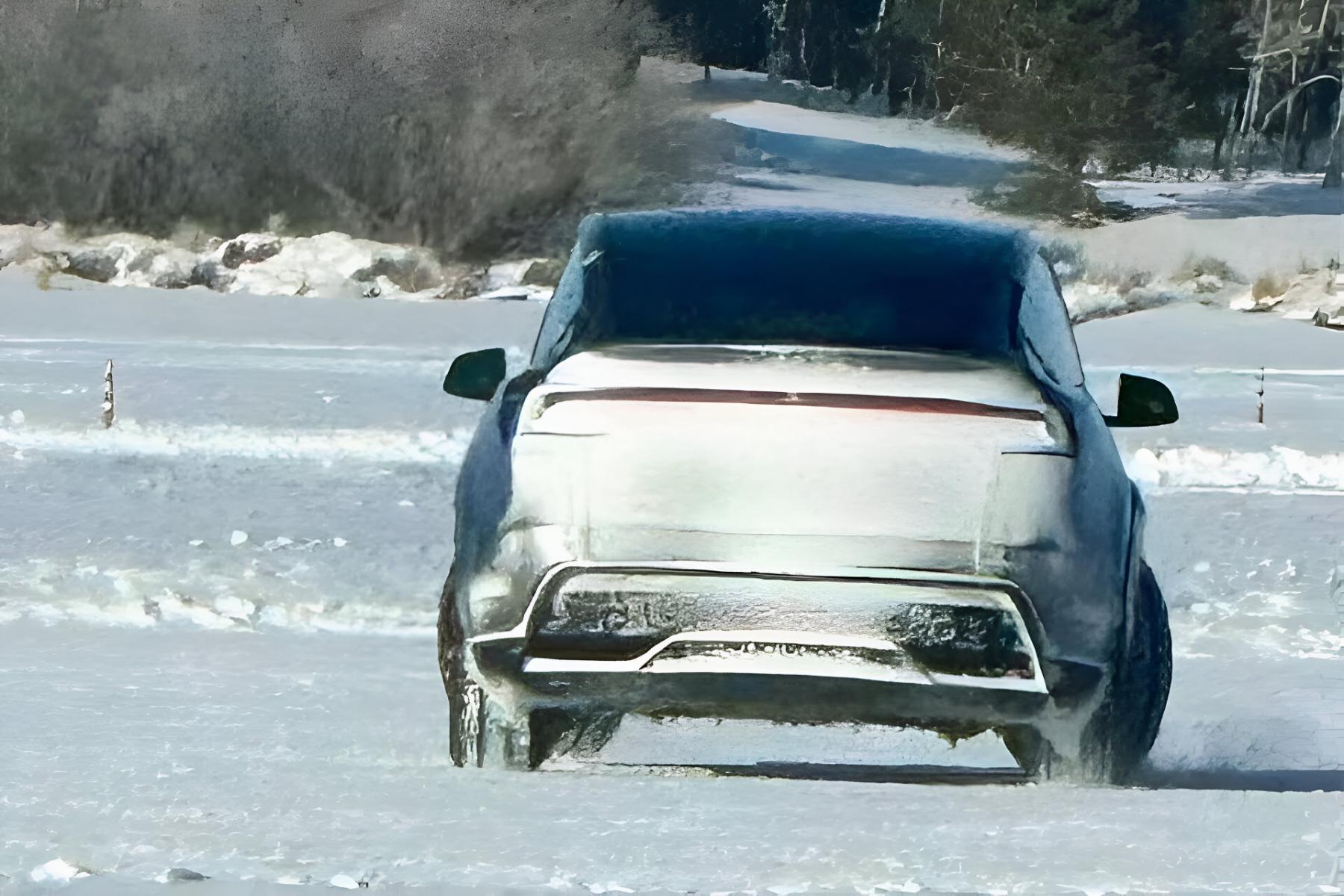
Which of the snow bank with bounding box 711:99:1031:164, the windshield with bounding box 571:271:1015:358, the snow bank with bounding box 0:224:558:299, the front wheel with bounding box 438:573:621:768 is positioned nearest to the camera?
the front wheel with bounding box 438:573:621:768

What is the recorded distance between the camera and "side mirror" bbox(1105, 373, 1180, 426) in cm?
510

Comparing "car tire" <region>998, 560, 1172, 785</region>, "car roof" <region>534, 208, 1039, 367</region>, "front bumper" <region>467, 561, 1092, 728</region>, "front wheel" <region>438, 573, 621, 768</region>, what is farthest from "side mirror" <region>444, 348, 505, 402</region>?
"car tire" <region>998, 560, 1172, 785</region>

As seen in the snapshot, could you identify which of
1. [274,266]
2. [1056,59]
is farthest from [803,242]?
[1056,59]

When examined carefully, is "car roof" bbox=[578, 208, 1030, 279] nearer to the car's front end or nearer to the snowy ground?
the car's front end

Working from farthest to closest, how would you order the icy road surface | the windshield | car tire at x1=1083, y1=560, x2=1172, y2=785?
the windshield < car tire at x1=1083, y1=560, x2=1172, y2=785 < the icy road surface

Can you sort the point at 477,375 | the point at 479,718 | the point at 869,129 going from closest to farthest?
the point at 479,718 → the point at 477,375 → the point at 869,129

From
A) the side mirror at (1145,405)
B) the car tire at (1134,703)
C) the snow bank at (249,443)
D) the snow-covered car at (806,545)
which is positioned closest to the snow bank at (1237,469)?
the snow bank at (249,443)

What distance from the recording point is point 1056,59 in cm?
3762

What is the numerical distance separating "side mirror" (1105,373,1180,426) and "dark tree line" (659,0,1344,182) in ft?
102

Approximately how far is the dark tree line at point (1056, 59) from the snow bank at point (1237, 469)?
2305 cm

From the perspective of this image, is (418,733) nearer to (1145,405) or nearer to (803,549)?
(803,549)

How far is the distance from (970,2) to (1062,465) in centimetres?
3462

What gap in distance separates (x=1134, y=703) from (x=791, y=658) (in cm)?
99

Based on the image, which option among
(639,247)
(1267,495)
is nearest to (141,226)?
(1267,495)
